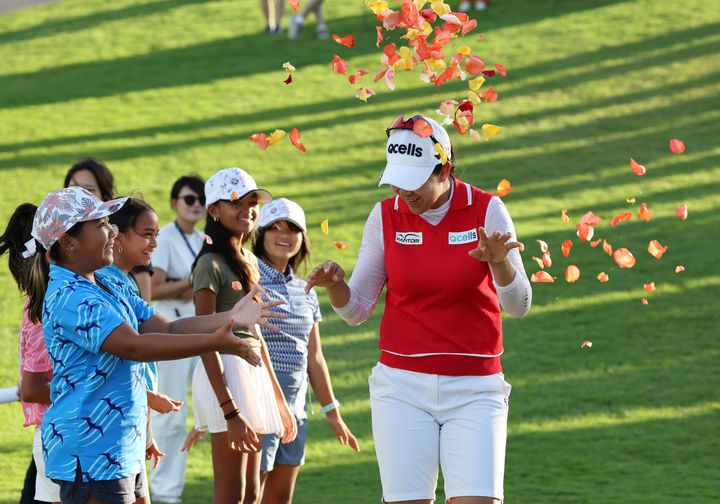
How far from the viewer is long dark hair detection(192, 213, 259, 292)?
5.19 m

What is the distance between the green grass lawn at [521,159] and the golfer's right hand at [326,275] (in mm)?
3475

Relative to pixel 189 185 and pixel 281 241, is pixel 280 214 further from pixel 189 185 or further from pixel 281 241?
pixel 189 185

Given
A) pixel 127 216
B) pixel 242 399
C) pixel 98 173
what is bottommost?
pixel 242 399

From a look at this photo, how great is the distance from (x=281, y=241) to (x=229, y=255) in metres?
0.50

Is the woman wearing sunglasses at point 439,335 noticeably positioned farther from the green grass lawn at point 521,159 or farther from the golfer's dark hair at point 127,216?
the green grass lawn at point 521,159

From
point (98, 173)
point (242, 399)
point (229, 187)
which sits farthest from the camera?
point (98, 173)

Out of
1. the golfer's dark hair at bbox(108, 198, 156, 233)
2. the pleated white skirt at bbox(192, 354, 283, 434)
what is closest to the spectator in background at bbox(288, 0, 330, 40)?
the pleated white skirt at bbox(192, 354, 283, 434)

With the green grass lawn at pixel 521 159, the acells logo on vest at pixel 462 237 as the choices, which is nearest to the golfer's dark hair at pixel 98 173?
the green grass lawn at pixel 521 159

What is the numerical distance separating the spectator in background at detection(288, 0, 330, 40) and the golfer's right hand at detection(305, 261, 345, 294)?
50.2 ft

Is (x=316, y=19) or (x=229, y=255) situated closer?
(x=229, y=255)

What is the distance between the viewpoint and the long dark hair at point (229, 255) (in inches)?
204

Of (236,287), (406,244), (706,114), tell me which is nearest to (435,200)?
(406,244)

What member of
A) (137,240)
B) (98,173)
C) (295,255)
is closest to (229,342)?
(137,240)

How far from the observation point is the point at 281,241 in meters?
5.66
